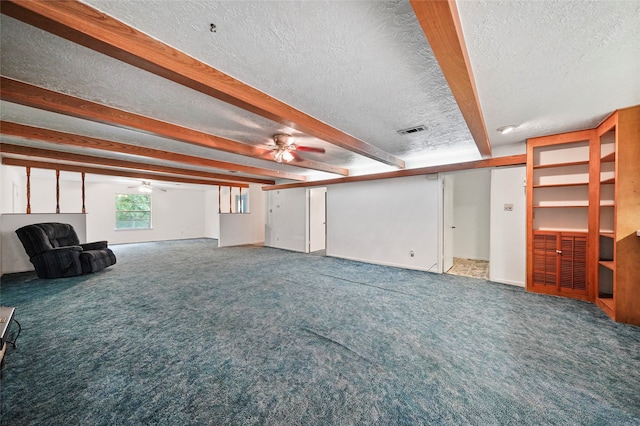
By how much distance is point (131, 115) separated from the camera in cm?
257

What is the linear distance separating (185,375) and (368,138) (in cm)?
336

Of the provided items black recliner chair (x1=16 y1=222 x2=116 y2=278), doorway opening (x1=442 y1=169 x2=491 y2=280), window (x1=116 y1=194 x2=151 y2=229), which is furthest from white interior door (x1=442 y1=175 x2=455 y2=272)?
window (x1=116 y1=194 x2=151 y2=229)

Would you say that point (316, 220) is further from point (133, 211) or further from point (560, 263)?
point (133, 211)

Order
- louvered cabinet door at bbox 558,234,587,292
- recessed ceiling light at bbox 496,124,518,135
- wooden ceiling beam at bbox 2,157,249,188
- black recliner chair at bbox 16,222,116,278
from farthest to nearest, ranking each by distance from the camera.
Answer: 1. wooden ceiling beam at bbox 2,157,249,188
2. black recliner chair at bbox 16,222,116,278
3. louvered cabinet door at bbox 558,234,587,292
4. recessed ceiling light at bbox 496,124,518,135

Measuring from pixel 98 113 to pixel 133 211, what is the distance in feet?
27.7

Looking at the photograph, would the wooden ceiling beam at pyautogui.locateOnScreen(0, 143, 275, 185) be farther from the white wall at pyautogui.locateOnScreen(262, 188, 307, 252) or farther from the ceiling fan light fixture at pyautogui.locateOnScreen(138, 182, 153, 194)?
the ceiling fan light fixture at pyautogui.locateOnScreen(138, 182, 153, 194)

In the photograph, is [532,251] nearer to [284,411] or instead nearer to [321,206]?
[284,411]

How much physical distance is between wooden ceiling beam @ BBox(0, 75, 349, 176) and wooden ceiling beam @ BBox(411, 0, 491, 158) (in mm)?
2934

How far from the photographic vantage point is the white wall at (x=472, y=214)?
5617 millimetres

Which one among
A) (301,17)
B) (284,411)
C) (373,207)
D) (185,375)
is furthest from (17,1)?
(373,207)

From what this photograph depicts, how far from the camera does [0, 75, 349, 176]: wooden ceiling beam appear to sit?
6.41ft

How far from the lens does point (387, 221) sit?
524 centimetres

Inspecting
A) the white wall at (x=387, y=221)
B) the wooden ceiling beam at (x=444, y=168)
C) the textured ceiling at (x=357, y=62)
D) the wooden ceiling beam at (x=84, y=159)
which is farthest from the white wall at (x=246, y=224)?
the textured ceiling at (x=357, y=62)

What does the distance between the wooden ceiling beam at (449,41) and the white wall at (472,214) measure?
175 inches
